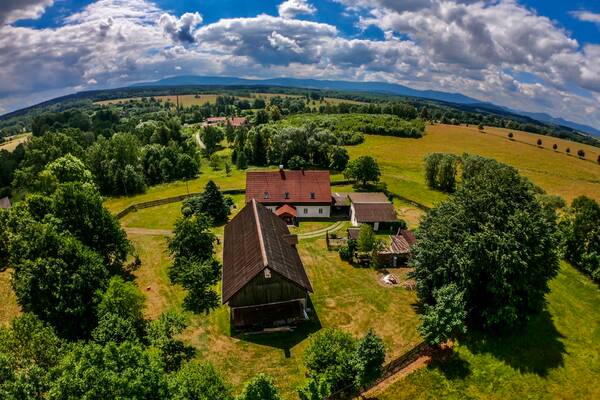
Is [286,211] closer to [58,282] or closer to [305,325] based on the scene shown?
[305,325]

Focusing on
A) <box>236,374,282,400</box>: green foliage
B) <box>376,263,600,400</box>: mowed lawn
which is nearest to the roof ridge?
<box>236,374,282,400</box>: green foliage

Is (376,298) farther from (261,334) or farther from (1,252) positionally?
(1,252)

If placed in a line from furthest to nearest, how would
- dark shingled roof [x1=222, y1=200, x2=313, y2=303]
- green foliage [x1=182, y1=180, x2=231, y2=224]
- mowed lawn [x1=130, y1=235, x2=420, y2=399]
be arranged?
green foliage [x1=182, y1=180, x2=231, y2=224] → dark shingled roof [x1=222, y1=200, x2=313, y2=303] → mowed lawn [x1=130, y1=235, x2=420, y2=399]

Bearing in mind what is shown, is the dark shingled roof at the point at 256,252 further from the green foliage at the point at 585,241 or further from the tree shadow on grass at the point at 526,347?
the green foliage at the point at 585,241

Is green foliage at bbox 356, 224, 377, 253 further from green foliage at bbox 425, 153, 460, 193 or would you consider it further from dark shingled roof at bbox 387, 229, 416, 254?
green foliage at bbox 425, 153, 460, 193

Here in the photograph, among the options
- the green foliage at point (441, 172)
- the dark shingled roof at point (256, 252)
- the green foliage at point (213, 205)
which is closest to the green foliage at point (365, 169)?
the green foliage at point (441, 172)
